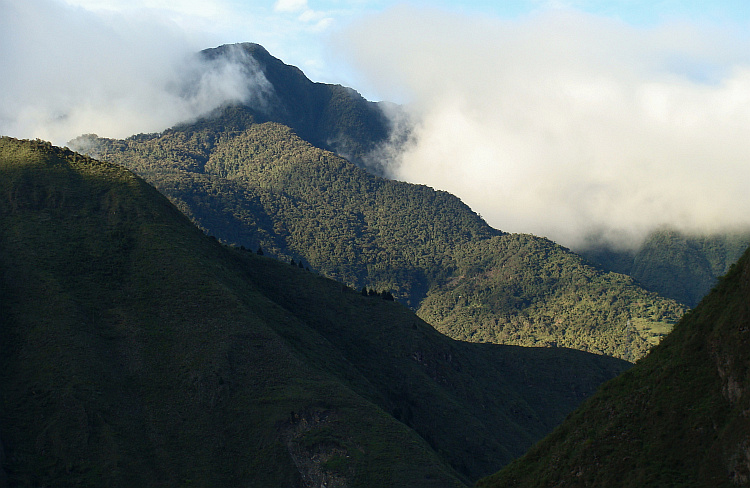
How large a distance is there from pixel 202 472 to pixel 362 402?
92.9ft

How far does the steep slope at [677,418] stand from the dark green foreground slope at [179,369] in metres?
51.9

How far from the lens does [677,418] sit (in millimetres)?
46031

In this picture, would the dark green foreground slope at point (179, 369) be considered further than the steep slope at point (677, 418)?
Yes

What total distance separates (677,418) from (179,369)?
8451cm

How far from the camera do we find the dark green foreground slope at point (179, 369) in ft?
330

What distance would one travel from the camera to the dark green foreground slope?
100625mm

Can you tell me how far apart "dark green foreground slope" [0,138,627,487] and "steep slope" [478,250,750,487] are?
5190 centimetres

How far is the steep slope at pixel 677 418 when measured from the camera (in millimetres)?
41531

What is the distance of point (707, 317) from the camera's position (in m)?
48.7

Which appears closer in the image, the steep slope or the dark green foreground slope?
the steep slope

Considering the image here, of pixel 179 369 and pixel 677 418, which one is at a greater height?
pixel 677 418

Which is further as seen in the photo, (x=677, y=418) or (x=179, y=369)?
(x=179, y=369)

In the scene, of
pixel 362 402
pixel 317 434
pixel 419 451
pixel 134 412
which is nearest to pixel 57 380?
pixel 134 412

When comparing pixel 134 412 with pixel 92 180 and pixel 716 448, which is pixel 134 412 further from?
pixel 716 448
